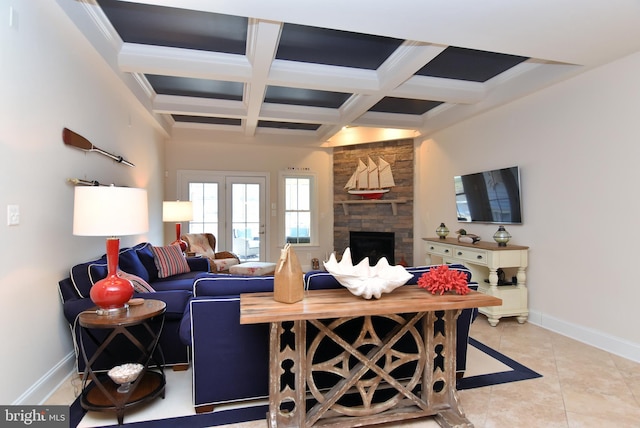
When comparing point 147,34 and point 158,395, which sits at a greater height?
point 147,34

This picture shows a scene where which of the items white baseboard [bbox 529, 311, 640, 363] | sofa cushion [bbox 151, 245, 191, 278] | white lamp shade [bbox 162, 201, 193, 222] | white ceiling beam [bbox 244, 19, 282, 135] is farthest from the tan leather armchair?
white baseboard [bbox 529, 311, 640, 363]

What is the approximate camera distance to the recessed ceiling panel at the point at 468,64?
136 inches

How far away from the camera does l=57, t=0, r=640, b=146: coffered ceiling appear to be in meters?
2.31

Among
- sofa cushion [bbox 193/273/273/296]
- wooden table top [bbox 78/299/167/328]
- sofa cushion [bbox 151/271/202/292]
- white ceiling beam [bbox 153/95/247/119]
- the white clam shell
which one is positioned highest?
white ceiling beam [bbox 153/95/247/119]

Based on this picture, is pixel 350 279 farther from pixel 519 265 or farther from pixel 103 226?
pixel 519 265

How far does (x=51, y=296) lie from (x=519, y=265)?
4.25 m

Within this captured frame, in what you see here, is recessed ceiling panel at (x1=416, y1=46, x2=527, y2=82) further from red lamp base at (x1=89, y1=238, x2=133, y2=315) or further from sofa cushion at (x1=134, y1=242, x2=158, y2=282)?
sofa cushion at (x1=134, y1=242, x2=158, y2=282)

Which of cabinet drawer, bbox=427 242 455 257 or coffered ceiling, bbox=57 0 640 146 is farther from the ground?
coffered ceiling, bbox=57 0 640 146

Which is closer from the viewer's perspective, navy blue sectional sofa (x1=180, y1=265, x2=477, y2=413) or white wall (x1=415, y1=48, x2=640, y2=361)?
navy blue sectional sofa (x1=180, y1=265, x2=477, y2=413)

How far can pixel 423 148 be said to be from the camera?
5961 millimetres

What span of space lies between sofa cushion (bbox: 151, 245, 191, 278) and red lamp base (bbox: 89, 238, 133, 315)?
71.4 inches

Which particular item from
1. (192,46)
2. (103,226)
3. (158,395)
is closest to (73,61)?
(192,46)

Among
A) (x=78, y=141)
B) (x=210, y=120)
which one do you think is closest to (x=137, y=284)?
(x=78, y=141)

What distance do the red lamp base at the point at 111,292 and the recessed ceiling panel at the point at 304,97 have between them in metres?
2.92
